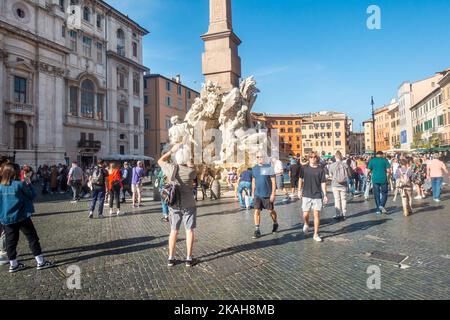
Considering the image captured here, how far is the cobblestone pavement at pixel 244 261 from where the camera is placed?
361 centimetres

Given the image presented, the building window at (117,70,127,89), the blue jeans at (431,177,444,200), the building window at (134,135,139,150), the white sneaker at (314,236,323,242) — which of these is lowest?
the white sneaker at (314,236,323,242)

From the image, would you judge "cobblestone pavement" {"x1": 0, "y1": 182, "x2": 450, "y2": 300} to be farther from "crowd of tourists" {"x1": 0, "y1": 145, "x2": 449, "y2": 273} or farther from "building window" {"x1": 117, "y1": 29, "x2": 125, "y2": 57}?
"building window" {"x1": 117, "y1": 29, "x2": 125, "y2": 57}

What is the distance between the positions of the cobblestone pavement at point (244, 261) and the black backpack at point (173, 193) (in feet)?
2.96

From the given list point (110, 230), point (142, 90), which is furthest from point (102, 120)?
point (110, 230)

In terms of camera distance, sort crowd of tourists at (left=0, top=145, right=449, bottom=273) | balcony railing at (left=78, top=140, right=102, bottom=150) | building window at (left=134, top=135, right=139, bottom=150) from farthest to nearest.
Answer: building window at (left=134, top=135, right=139, bottom=150) → balcony railing at (left=78, top=140, right=102, bottom=150) → crowd of tourists at (left=0, top=145, right=449, bottom=273)

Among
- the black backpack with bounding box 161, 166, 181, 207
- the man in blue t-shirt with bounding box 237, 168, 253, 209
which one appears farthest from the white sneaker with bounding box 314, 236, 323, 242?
the man in blue t-shirt with bounding box 237, 168, 253, 209

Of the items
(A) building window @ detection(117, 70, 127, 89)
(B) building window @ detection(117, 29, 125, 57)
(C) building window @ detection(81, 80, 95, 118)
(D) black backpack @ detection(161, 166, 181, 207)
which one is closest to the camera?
(D) black backpack @ detection(161, 166, 181, 207)

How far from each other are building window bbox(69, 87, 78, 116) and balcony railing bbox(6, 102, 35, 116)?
4.79 meters

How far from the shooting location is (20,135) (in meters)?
30.0

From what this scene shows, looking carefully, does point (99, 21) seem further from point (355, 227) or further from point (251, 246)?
point (251, 246)

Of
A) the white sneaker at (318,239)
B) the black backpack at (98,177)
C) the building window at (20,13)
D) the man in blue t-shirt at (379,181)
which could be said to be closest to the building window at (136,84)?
the building window at (20,13)

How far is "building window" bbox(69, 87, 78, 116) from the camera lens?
116 ft
